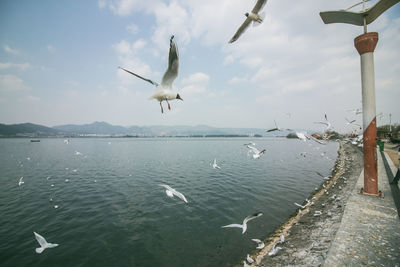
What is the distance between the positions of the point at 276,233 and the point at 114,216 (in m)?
8.21

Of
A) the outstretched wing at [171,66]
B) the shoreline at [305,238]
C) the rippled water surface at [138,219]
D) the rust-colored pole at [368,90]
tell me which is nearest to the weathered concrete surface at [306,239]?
the shoreline at [305,238]

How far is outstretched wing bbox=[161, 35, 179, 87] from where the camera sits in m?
3.69

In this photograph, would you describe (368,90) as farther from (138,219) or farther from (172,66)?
(138,219)

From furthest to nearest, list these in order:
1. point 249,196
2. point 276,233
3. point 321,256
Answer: point 249,196, point 276,233, point 321,256

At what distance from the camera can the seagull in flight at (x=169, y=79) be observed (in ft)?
12.2

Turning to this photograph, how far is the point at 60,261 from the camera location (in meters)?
6.20

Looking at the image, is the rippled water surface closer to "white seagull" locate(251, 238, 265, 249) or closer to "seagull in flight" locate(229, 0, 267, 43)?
"white seagull" locate(251, 238, 265, 249)

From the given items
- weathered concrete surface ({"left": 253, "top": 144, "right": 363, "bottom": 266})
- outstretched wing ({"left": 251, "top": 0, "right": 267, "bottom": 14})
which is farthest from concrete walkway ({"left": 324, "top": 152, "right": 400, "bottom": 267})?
outstretched wing ({"left": 251, "top": 0, "right": 267, "bottom": 14})

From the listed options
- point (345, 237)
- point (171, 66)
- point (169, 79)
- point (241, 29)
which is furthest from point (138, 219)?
point (241, 29)

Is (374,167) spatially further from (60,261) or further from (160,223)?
(60,261)

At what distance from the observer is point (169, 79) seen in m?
4.33

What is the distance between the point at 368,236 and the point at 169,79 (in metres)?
7.02

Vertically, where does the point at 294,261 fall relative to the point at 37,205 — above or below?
above

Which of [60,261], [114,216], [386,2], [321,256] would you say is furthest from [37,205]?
[386,2]
